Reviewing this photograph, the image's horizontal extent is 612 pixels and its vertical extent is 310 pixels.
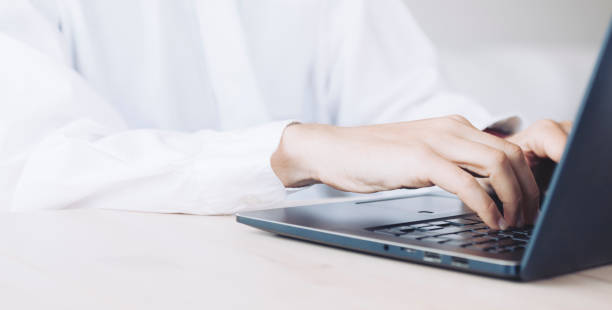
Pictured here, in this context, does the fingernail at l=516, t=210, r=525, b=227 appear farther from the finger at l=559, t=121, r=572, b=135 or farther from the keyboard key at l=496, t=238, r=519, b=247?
the finger at l=559, t=121, r=572, b=135

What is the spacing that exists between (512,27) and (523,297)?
7.05 feet

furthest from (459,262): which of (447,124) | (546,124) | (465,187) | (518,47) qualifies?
(518,47)

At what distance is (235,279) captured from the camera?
0.35 m

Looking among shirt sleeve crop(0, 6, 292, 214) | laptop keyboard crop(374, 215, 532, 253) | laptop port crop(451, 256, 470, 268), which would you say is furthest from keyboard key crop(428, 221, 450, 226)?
shirt sleeve crop(0, 6, 292, 214)

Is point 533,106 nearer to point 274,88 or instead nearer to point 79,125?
point 274,88

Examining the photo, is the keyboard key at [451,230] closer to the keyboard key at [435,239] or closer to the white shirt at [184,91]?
the keyboard key at [435,239]

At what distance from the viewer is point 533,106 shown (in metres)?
2.34

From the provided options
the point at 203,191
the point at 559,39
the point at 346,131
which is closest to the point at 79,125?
the point at 203,191

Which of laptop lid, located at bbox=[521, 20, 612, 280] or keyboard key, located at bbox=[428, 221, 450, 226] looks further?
keyboard key, located at bbox=[428, 221, 450, 226]

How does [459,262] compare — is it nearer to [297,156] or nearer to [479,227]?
[479,227]

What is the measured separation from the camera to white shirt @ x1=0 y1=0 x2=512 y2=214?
2.13ft

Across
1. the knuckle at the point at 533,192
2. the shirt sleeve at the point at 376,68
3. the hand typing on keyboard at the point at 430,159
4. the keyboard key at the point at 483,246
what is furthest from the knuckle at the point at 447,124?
the shirt sleeve at the point at 376,68

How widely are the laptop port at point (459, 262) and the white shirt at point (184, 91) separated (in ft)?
1.06

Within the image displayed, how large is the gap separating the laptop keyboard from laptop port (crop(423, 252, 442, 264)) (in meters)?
0.02
